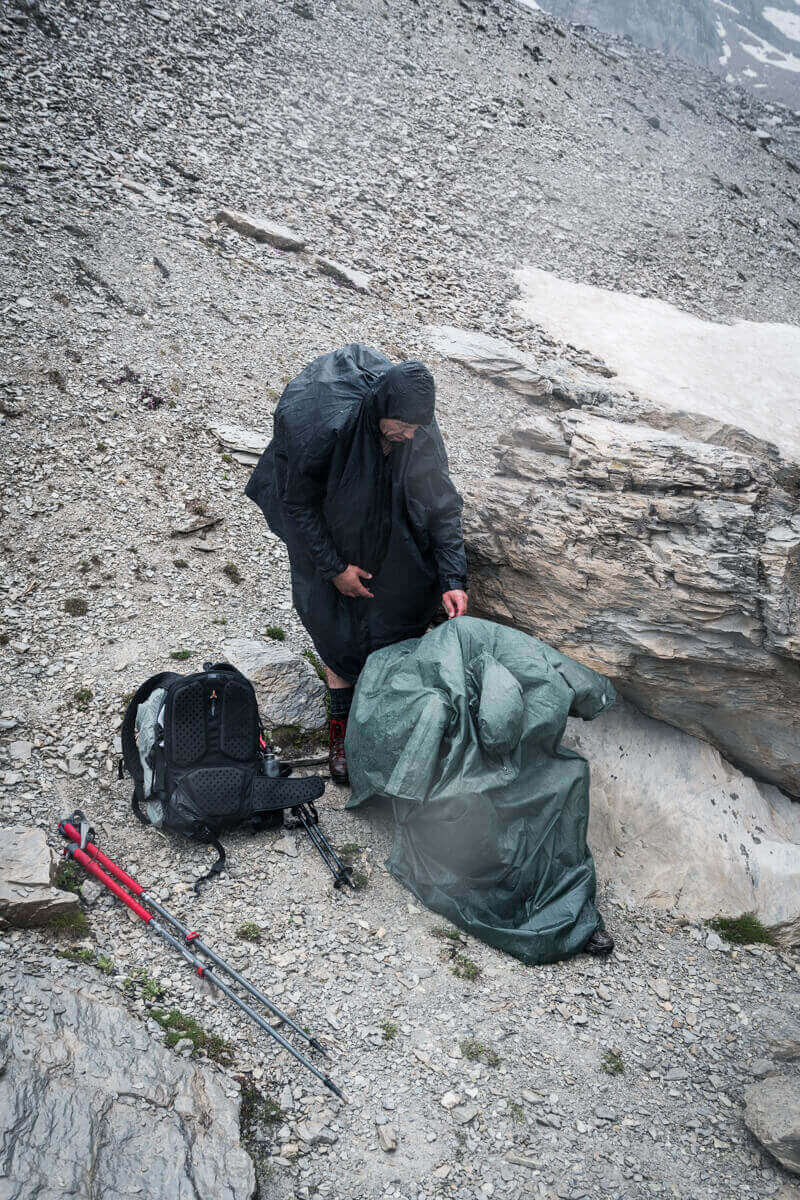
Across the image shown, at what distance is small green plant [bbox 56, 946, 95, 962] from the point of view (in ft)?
10.3

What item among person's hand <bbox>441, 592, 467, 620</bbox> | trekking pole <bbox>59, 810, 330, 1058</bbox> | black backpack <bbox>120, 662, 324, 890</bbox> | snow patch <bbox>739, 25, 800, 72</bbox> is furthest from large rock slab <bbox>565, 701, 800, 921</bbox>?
snow patch <bbox>739, 25, 800, 72</bbox>

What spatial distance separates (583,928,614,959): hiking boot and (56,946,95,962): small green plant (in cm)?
243

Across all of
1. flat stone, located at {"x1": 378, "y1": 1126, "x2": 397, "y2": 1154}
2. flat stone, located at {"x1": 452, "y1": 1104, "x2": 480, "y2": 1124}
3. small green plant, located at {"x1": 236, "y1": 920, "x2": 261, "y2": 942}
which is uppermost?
flat stone, located at {"x1": 452, "y1": 1104, "x2": 480, "y2": 1124}

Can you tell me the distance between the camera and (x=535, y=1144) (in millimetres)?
3002

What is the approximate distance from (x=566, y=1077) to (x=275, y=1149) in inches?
51.5

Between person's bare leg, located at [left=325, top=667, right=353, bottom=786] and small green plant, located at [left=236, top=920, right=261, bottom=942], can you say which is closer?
small green plant, located at [left=236, top=920, right=261, bottom=942]

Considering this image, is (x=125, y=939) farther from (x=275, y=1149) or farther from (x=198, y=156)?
(x=198, y=156)

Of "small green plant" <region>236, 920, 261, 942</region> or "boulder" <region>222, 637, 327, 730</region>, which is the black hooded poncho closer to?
"boulder" <region>222, 637, 327, 730</region>

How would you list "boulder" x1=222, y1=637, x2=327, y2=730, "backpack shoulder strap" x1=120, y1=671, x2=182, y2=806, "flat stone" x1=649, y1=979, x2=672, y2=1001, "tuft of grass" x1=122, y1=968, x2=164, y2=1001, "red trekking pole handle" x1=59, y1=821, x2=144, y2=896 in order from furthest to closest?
1. "boulder" x1=222, y1=637, x2=327, y2=730
2. "backpack shoulder strap" x1=120, y1=671, x2=182, y2=806
3. "flat stone" x1=649, y1=979, x2=672, y2=1001
4. "red trekking pole handle" x1=59, y1=821, x2=144, y2=896
5. "tuft of grass" x1=122, y1=968, x2=164, y2=1001

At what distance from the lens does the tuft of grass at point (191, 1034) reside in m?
2.98

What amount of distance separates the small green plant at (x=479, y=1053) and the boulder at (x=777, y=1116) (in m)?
1.09

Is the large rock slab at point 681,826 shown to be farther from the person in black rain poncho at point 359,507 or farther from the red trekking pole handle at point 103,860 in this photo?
the red trekking pole handle at point 103,860

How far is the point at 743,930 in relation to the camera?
4.31m

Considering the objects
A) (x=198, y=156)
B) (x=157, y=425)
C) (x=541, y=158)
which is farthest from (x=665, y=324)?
(x=157, y=425)
